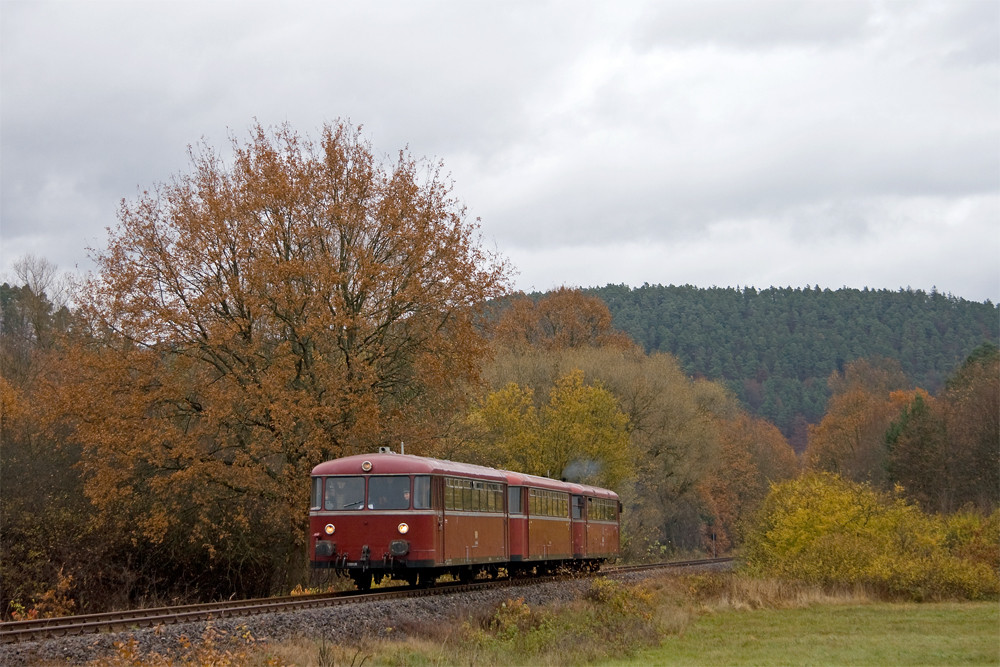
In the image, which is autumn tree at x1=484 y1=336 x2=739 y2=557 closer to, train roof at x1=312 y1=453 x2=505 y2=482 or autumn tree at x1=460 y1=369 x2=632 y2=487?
autumn tree at x1=460 y1=369 x2=632 y2=487

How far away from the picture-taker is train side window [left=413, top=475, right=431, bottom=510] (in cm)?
2050

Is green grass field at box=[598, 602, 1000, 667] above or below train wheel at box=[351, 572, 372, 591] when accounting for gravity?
below

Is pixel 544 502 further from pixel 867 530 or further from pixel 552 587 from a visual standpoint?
pixel 867 530

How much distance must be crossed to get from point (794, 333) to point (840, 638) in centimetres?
13683

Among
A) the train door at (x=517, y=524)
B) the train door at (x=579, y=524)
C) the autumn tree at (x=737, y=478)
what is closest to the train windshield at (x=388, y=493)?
the train door at (x=517, y=524)

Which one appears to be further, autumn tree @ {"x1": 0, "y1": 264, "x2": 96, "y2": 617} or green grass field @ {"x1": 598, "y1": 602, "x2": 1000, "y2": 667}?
autumn tree @ {"x1": 0, "y1": 264, "x2": 96, "y2": 617}

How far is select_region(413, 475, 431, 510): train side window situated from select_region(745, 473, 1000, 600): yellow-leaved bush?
1454cm

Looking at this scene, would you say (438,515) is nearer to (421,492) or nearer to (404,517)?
(421,492)

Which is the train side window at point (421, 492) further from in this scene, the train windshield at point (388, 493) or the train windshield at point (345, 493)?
the train windshield at point (345, 493)

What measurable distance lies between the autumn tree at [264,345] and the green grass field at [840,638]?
10048mm

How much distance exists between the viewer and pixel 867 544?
30891mm

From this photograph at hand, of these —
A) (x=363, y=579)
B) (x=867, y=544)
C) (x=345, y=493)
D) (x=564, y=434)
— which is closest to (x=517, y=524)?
(x=363, y=579)

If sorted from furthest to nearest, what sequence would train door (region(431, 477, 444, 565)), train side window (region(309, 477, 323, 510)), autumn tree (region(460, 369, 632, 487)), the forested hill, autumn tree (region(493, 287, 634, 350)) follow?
the forested hill → autumn tree (region(493, 287, 634, 350)) → autumn tree (region(460, 369, 632, 487)) → train side window (region(309, 477, 323, 510)) → train door (region(431, 477, 444, 565))

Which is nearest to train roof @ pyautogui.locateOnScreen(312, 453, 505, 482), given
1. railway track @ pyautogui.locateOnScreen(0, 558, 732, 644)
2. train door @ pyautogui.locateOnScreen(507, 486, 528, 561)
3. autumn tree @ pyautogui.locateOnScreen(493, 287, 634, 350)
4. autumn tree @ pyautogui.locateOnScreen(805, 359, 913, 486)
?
railway track @ pyautogui.locateOnScreen(0, 558, 732, 644)
